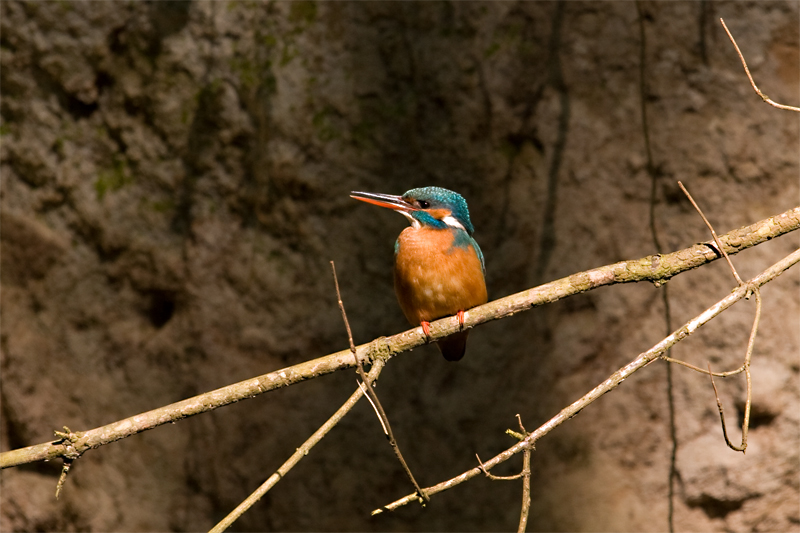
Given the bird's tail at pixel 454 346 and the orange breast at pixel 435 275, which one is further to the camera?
the bird's tail at pixel 454 346

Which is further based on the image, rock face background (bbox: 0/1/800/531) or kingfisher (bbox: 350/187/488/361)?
rock face background (bbox: 0/1/800/531)

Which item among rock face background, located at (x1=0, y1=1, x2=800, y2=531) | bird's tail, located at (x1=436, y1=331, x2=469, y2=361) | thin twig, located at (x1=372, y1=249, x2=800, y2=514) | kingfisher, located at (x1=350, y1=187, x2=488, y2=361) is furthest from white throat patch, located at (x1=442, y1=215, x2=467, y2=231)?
thin twig, located at (x1=372, y1=249, x2=800, y2=514)

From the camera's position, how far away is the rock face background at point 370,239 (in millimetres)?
2980

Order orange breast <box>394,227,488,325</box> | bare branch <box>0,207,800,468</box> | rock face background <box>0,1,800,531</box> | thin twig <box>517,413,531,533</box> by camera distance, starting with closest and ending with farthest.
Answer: thin twig <box>517,413,531,533</box> → bare branch <box>0,207,800,468</box> → orange breast <box>394,227,488,325</box> → rock face background <box>0,1,800,531</box>

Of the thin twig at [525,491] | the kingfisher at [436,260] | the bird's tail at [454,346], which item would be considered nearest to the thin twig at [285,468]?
the thin twig at [525,491]

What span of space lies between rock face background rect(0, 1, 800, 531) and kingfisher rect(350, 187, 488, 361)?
532 millimetres

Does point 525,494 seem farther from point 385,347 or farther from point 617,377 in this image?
point 385,347

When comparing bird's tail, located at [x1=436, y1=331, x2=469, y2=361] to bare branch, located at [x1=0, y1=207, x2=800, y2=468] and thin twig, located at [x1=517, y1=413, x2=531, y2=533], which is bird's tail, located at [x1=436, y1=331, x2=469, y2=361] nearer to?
bare branch, located at [x1=0, y1=207, x2=800, y2=468]

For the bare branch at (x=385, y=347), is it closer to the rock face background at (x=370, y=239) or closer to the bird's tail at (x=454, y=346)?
the bird's tail at (x=454, y=346)

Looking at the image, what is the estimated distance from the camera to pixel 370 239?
3092mm

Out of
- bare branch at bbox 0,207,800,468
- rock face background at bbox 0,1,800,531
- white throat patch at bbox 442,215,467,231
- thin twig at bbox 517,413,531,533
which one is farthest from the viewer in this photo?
rock face background at bbox 0,1,800,531

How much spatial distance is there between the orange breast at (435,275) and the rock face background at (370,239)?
63cm

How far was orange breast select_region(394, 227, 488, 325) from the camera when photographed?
7.66ft

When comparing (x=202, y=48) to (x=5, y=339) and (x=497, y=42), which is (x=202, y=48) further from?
(x=5, y=339)
